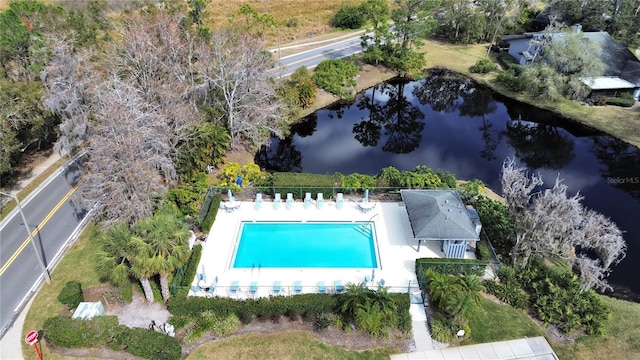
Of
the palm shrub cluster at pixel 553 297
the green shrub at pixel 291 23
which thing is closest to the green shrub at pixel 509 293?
the palm shrub cluster at pixel 553 297

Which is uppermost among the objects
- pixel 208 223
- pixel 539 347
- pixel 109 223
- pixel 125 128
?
pixel 125 128

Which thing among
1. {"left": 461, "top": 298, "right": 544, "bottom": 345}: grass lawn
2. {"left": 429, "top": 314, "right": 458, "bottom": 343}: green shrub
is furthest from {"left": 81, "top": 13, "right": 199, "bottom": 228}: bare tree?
{"left": 461, "top": 298, "right": 544, "bottom": 345}: grass lawn

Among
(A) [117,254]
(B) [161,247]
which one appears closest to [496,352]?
(B) [161,247]

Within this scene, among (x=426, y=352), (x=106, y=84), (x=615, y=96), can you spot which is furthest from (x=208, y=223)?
(x=615, y=96)

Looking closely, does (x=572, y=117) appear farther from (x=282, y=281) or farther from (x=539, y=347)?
(x=282, y=281)

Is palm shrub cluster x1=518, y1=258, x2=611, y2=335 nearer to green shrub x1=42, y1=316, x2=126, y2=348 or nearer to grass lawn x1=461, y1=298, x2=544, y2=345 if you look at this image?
grass lawn x1=461, y1=298, x2=544, y2=345

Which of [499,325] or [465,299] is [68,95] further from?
[499,325]

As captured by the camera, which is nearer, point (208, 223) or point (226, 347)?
point (226, 347)

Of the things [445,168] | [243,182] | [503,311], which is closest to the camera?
[503,311]
